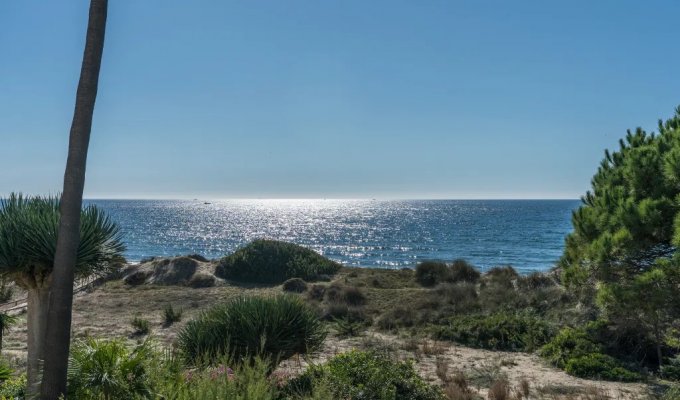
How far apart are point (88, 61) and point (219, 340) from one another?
567 centimetres

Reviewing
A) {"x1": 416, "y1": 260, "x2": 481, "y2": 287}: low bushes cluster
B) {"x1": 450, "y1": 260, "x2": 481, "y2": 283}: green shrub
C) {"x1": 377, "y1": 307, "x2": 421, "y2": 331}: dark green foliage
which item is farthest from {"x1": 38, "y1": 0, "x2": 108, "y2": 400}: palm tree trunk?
{"x1": 450, "y1": 260, "x2": 481, "y2": 283}: green shrub

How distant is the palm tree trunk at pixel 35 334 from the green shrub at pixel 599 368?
37.6 ft

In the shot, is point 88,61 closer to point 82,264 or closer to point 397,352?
point 82,264

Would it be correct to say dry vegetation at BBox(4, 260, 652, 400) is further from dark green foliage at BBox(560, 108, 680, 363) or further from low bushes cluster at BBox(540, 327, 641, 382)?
dark green foliage at BBox(560, 108, 680, 363)

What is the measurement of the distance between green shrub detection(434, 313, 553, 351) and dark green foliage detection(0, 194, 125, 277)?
11580mm

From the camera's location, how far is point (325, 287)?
81.0 ft

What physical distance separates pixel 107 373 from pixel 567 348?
11941 mm

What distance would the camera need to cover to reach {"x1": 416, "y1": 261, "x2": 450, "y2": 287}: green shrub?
28.5 meters

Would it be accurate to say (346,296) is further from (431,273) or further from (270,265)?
(270,265)

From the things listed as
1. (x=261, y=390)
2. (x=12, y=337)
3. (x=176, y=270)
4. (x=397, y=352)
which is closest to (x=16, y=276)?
(x=261, y=390)

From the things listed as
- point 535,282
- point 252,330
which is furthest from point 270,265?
point 252,330

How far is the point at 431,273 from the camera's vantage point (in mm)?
29438

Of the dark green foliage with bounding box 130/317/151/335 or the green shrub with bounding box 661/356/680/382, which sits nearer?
the green shrub with bounding box 661/356/680/382

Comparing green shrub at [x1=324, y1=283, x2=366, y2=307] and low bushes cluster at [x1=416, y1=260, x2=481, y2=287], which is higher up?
low bushes cluster at [x1=416, y1=260, x2=481, y2=287]
